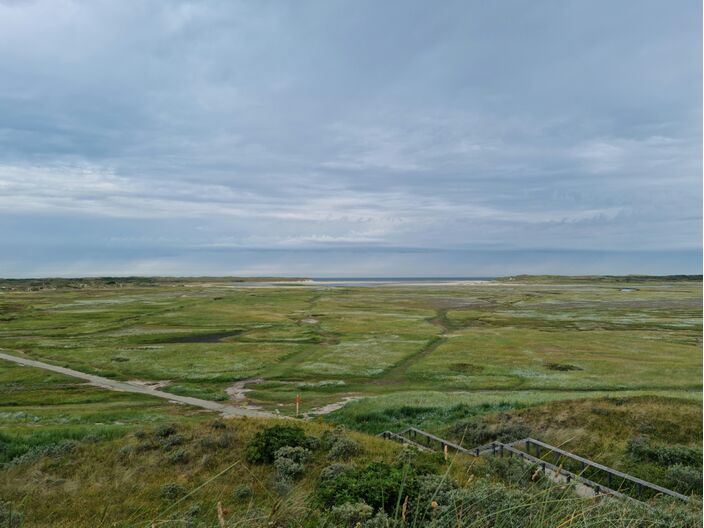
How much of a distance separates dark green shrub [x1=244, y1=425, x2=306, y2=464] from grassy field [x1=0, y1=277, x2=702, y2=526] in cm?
124

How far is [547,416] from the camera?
949 inches

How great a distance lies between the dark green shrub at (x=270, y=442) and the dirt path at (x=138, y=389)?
10539 millimetres

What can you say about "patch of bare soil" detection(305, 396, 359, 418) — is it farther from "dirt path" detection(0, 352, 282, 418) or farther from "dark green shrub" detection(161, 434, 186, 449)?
"dark green shrub" detection(161, 434, 186, 449)

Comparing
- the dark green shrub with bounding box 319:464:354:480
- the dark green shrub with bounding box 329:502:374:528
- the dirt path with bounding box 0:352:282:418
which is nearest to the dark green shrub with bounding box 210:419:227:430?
the dirt path with bounding box 0:352:282:418

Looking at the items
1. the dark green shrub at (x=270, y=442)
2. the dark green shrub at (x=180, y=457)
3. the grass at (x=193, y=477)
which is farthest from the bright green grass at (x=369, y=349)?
the dark green shrub at (x=180, y=457)

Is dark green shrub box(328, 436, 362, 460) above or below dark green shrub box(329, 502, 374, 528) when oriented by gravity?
below

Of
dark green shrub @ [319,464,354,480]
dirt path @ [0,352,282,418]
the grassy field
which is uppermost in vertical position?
dark green shrub @ [319,464,354,480]

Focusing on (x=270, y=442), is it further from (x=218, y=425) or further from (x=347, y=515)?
(x=347, y=515)

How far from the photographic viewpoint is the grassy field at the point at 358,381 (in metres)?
19.1

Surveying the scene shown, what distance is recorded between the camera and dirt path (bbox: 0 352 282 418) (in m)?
34.1

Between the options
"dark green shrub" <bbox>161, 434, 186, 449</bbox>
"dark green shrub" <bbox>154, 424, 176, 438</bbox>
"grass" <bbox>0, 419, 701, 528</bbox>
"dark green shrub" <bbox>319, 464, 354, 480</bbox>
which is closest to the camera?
"grass" <bbox>0, 419, 701, 528</bbox>

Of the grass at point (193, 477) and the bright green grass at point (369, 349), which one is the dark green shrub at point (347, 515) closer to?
the grass at point (193, 477)

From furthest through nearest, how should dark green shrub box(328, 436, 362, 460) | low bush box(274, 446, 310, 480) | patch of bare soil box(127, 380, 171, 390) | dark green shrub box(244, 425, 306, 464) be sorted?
1. patch of bare soil box(127, 380, 171, 390)
2. dark green shrub box(244, 425, 306, 464)
3. dark green shrub box(328, 436, 362, 460)
4. low bush box(274, 446, 310, 480)

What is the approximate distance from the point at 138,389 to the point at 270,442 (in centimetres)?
2869
